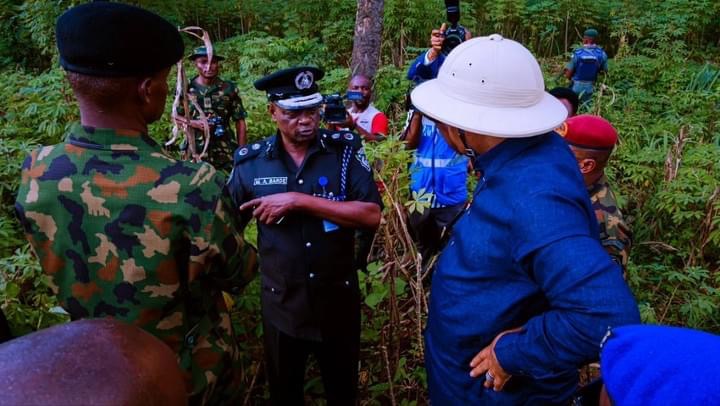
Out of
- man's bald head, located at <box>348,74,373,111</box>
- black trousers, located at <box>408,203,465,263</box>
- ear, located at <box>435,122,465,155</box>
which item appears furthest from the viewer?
man's bald head, located at <box>348,74,373,111</box>

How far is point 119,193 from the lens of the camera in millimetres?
1328

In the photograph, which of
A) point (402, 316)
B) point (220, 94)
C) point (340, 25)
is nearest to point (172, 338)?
point (402, 316)

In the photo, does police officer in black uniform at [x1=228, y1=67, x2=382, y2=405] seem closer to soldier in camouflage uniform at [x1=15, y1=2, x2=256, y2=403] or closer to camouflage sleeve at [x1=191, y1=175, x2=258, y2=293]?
camouflage sleeve at [x1=191, y1=175, x2=258, y2=293]

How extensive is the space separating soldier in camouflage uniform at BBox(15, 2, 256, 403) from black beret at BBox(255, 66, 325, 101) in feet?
3.09

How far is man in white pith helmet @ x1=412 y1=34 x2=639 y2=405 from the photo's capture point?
1185 millimetres

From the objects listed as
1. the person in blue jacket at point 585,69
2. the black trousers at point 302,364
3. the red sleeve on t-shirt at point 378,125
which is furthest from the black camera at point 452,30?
the person in blue jacket at point 585,69

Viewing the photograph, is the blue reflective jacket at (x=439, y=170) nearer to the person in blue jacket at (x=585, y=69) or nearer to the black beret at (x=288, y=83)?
the black beret at (x=288, y=83)

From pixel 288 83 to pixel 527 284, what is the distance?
1556mm

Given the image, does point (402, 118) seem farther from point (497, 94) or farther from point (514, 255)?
point (514, 255)

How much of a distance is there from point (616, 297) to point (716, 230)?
11.3ft

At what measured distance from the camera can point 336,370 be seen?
94.2 inches

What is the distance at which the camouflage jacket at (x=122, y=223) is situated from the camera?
133cm

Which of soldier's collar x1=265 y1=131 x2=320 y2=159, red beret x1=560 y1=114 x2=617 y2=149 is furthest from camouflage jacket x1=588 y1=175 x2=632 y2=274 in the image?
soldier's collar x1=265 y1=131 x2=320 y2=159

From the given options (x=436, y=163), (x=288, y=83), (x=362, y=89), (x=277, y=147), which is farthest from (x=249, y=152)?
(x=362, y=89)
